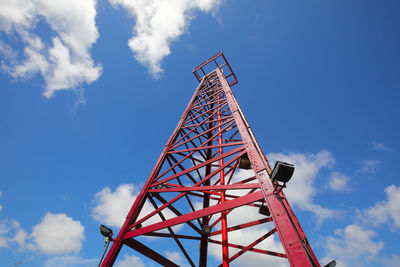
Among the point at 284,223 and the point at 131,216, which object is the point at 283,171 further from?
the point at 131,216

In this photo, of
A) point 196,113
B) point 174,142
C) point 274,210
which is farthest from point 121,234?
point 196,113

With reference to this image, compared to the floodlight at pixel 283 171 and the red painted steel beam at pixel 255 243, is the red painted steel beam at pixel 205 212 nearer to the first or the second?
the floodlight at pixel 283 171

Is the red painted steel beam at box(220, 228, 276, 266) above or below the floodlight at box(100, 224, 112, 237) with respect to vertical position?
below

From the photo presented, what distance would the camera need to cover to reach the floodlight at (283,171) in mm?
2773

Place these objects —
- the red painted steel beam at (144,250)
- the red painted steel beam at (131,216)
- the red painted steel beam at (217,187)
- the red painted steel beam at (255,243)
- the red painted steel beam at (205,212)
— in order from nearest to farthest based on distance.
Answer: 1. the red painted steel beam at (205,212)
2. the red painted steel beam at (217,187)
3. the red painted steel beam at (131,216)
4. the red painted steel beam at (144,250)
5. the red painted steel beam at (255,243)

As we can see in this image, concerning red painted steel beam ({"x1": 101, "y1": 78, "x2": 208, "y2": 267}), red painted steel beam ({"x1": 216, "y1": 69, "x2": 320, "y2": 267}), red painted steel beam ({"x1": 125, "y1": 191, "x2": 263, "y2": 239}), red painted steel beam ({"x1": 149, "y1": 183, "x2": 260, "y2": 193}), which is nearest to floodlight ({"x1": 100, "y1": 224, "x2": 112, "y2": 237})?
red painted steel beam ({"x1": 101, "y1": 78, "x2": 208, "y2": 267})

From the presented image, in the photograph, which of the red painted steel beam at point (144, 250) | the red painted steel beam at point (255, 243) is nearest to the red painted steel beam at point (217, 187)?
the red painted steel beam at point (144, 250)

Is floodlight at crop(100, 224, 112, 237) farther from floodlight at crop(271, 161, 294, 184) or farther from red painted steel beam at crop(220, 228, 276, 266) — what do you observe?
floodlight at crop(271, 161, 294, 184)

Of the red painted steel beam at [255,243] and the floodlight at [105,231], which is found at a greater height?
the floodlight at [105,231]

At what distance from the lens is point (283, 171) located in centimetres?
279

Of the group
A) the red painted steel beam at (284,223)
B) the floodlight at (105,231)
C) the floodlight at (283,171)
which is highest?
the floodlight at (105,231)

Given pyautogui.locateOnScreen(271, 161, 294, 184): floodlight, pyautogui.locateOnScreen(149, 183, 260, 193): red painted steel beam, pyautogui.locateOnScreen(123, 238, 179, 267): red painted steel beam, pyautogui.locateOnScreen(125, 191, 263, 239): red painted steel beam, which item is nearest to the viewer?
pyautogui.locateOnScreen(271, 161, 294, 184): floodlight

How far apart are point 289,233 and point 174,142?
4737 mm

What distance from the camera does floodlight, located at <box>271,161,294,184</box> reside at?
2773mm
